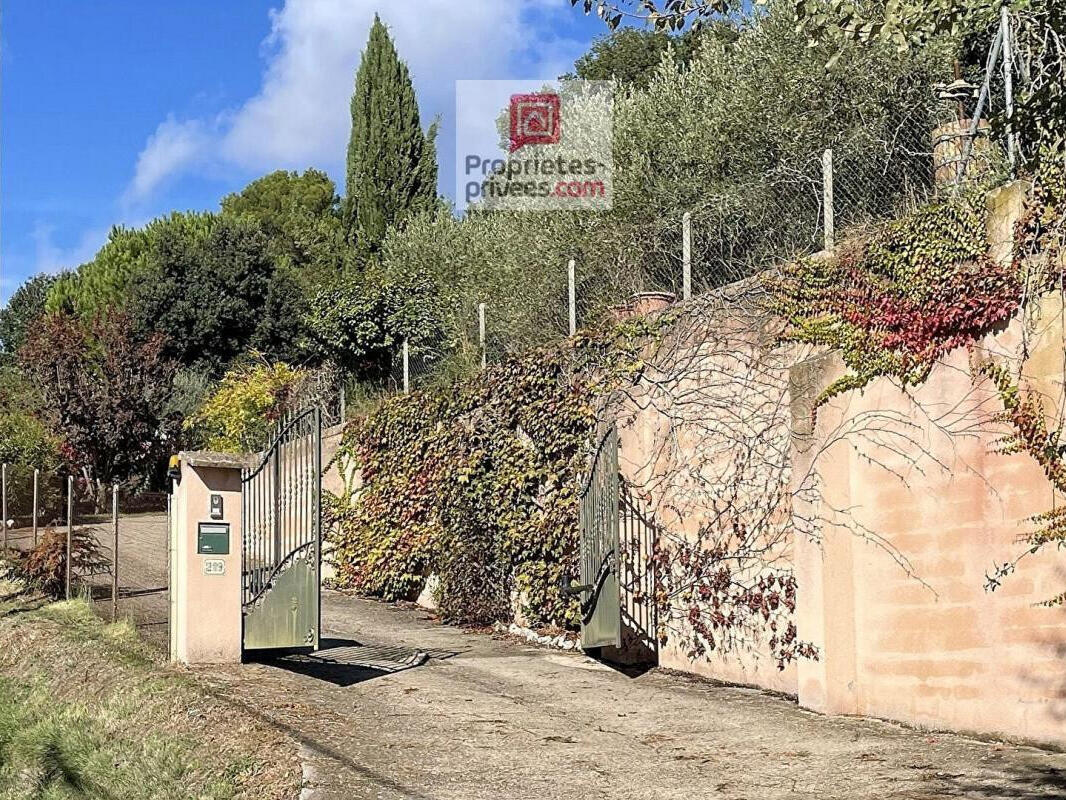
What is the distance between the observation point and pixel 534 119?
2411cm

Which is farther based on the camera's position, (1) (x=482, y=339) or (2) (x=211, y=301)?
(2) (x=211, y=301)

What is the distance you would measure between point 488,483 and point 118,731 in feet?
16.5

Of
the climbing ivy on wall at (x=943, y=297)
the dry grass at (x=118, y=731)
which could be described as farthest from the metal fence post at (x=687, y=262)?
the dry grass at (x=118, y=731)

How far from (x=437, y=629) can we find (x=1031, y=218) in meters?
7.74

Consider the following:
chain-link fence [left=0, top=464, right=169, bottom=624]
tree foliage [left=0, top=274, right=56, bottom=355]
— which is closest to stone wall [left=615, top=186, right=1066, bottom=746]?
chain-link fence [left=0, top=464, right=169, bottom=624]

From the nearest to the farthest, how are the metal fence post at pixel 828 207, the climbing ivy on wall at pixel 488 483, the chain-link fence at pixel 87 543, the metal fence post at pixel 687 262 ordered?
the metal fence post at pixel 828 207
the metal fence post at pixel 687 262
the climbing ivy on wall at pixel 488 483
the chain-link fence at pixel 87 543

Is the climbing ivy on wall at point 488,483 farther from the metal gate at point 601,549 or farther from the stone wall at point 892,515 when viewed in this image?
the stone wall at point 892,515

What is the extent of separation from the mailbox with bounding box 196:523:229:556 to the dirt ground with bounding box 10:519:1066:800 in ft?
3.14

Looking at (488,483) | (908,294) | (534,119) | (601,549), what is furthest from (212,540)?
(534,119)

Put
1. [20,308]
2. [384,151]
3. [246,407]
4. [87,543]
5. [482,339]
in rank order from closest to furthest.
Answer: [87,543] → [482,339] → [246,407] → [384,151] → [20,308]

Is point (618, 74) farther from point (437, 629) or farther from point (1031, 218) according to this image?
point (1031, 218)

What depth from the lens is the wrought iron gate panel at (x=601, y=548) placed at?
379 inches

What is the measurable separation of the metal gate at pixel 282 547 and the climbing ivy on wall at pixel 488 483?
8.19ft

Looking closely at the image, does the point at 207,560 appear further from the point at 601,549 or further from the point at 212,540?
the point at 601,549
